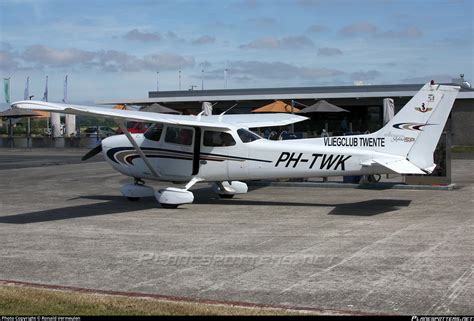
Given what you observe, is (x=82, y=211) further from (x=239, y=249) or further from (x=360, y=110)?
(x=360, y=110)

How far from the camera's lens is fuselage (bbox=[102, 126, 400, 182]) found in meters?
14.3

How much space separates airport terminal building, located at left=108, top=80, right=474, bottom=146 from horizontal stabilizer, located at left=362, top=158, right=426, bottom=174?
2710cm

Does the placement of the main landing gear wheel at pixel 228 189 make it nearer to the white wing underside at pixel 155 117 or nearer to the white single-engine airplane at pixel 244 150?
the white single-engine airplane at pixel 244 150

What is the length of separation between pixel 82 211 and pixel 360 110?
33451 mm

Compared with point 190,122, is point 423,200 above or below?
below

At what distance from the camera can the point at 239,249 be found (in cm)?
997

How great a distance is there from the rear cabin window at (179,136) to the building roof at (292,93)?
28190 millimetres

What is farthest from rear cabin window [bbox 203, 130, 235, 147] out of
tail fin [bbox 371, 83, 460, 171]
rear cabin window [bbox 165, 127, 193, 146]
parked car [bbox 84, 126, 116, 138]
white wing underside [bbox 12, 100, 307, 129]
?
parked car [bbox 84, 126, 116, 138]

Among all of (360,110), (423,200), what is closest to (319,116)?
(360,110)

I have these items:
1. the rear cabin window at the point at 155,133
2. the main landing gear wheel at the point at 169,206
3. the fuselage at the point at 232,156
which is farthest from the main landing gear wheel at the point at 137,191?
the rear cabin window at the point at 155,133

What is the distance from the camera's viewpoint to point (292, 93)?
45.3 meters

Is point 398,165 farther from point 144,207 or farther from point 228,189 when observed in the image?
point 144,207

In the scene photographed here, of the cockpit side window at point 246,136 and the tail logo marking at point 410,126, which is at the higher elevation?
the tail logo marking at point 410,126

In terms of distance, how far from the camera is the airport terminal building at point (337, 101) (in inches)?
1654
